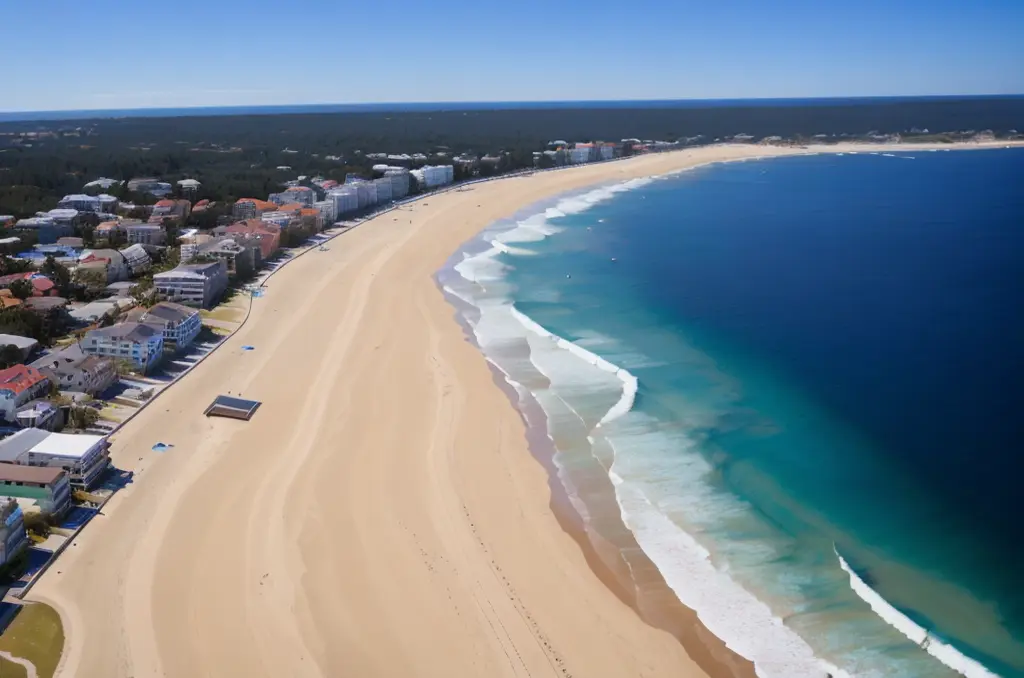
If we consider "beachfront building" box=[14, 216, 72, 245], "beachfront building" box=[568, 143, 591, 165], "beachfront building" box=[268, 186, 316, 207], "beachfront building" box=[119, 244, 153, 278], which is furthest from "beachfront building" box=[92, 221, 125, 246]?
"beachfront building" box=[568, 143, 591, 165]

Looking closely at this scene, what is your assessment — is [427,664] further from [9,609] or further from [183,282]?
[183,282]

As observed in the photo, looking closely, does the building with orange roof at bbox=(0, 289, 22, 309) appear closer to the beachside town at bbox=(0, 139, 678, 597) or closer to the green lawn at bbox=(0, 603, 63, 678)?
the beachside town at bbox=(0, 139, 678, 597)

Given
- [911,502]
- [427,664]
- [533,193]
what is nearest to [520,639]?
[427,664]

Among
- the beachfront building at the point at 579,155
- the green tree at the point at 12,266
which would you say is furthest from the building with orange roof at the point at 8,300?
the beachfront building at the point at 579,155

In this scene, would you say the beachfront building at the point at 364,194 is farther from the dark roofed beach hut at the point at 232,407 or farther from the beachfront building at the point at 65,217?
the dark roofed beach hut at the point at 232,407

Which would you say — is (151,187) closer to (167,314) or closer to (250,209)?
(250,209)

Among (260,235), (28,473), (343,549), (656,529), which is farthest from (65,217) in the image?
(656,529)
